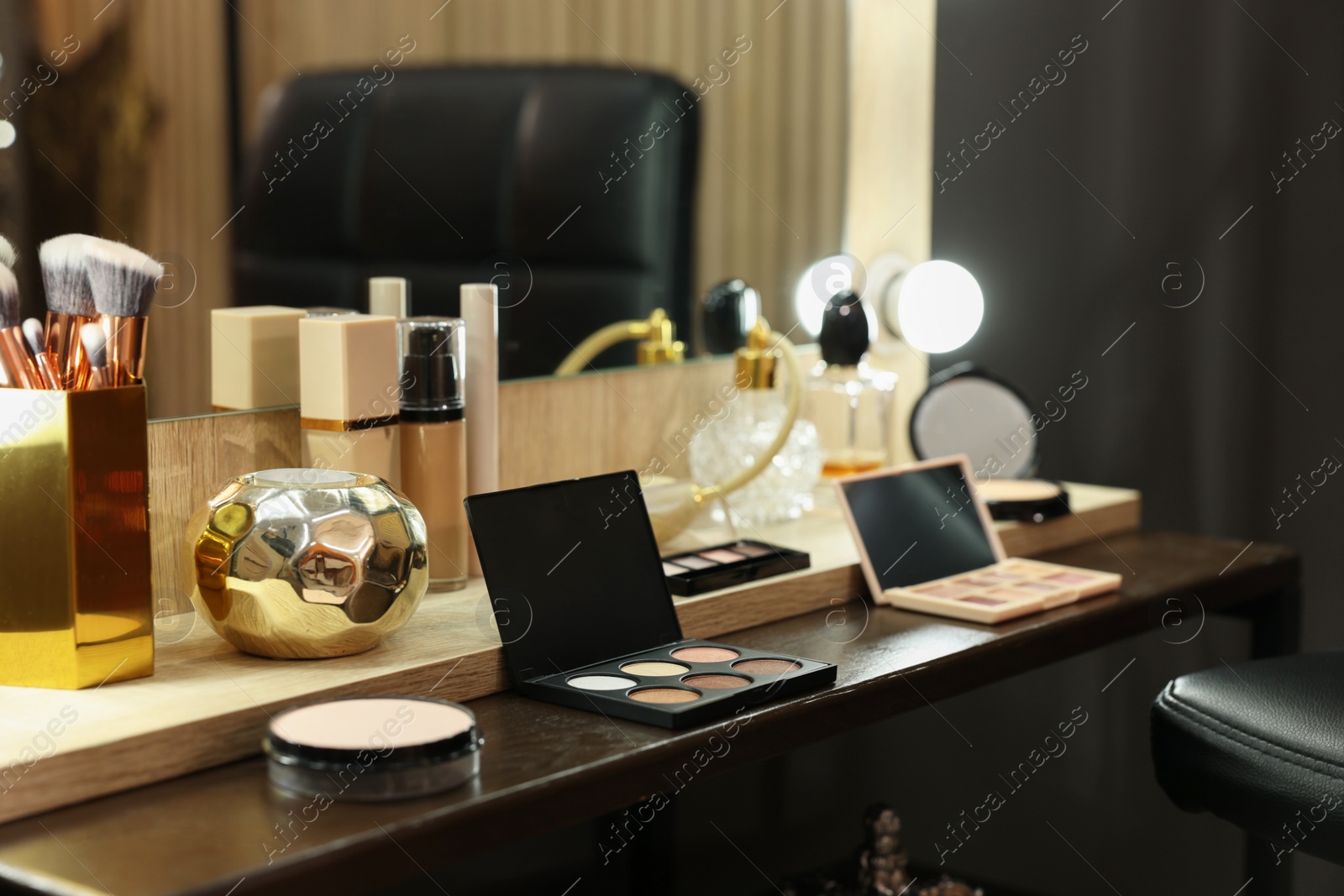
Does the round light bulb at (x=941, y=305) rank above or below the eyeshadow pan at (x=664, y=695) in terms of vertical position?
above

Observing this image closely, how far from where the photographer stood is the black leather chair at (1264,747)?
1.02m

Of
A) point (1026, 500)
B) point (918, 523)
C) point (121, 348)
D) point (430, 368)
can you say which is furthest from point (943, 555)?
point (121, 348)

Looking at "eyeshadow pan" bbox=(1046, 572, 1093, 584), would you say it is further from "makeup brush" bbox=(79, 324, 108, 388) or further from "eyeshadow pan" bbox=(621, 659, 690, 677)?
"makeup brush" bbox=(79, 324, 108, 388)

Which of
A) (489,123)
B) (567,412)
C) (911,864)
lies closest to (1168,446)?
(911,864)

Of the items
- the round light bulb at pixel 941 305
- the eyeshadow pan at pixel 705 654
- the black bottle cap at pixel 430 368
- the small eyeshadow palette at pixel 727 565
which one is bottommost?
the eyeshadow pan at pixel 705 654

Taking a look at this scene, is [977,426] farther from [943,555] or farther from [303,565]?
[303,565]

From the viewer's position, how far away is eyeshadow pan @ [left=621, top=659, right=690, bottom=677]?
0.99m

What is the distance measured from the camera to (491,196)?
1.27 metres

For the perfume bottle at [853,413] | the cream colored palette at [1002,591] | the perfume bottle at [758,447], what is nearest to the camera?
the cream colored palette at [1002,591]

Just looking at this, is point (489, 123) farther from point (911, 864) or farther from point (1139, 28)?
point (911, 864)

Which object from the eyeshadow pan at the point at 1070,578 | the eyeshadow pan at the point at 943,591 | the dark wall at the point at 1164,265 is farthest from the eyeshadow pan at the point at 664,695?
the dark wall at the point at 1164,265

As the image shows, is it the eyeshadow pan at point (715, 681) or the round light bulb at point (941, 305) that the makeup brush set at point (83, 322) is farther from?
the round light bulb at point (941, 305)

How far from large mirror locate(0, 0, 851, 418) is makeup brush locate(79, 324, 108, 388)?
0.47ft

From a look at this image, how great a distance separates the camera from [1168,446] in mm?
1736
